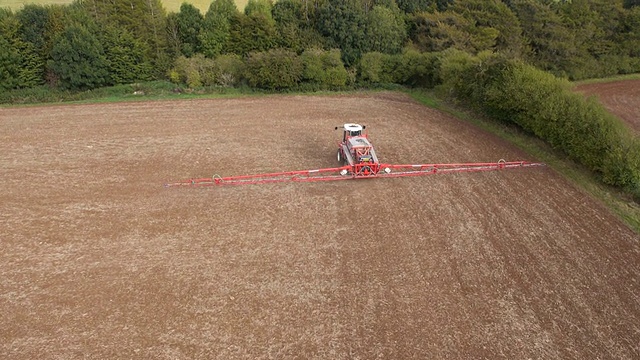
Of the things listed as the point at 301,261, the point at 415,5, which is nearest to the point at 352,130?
the point at 301,261

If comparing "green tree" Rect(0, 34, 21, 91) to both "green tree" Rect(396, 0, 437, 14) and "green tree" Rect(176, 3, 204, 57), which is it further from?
"green tree" Rect(396, 0, 437, 14)

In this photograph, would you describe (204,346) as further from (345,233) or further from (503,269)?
(503,269)

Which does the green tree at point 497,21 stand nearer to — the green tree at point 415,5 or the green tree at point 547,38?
the green tree at point 547,38

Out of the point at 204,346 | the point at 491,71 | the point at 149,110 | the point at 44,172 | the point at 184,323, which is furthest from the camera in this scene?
the point at 149,110

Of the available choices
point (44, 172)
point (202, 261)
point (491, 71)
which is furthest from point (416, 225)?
point (44, 172)

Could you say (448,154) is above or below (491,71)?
below

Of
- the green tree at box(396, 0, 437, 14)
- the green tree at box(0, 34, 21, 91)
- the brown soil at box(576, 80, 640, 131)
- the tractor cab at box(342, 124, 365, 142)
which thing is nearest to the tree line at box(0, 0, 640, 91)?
the green tree at box(0, 34, 21, 91)

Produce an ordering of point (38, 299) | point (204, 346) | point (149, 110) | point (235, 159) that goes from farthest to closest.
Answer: point (149, 110) < point (235, 159) < point (38, 299) < point (204, 346)

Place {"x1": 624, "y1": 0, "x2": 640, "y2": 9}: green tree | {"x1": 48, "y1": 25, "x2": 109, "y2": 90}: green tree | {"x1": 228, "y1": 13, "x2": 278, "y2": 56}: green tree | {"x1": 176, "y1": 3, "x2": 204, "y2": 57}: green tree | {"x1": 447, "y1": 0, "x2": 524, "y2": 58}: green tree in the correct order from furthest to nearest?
{"x1": 624, "y1": 0, "x2": 640, "y2": 9}: green tree
{"x1": 228, "y1": 13, "x2": 278, "y2": 56}: green tree
{"x1": 176, "y1": 3, "x2": 204, "y2": 57}: green tree
{"x1": 447, "y1": 0, "x2": 524, "y2": 58}: green tree
{"x1": 48, "y1": 25, "x2": 109, "y2": 90}: green tree
